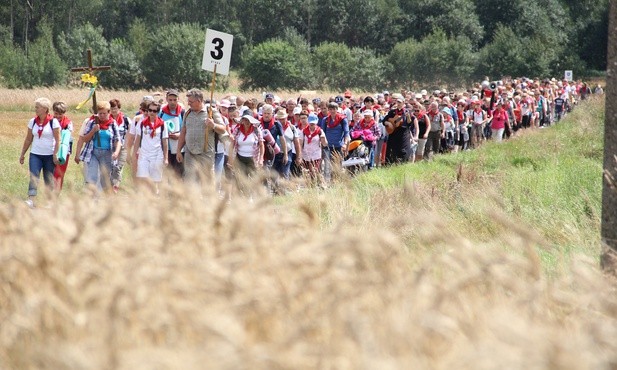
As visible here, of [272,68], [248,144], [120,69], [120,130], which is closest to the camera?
[120,130]

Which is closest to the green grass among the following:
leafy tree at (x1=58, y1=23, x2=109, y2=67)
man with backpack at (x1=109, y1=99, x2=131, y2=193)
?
man with backpack at (x1=109, y1=99, x2=131, y2=193)

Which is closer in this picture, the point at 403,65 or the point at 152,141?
the point at 152,141

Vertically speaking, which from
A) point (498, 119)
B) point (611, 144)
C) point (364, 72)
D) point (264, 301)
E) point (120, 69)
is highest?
point (611, 144)

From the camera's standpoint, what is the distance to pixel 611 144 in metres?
7.35

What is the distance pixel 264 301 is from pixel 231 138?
12.6m

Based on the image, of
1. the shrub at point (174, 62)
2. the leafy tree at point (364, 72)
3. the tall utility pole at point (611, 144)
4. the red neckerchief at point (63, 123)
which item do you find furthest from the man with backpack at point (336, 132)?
the leafy tree at point (364, 72)

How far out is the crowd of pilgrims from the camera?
49.9ft

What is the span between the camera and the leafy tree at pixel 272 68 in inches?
3145

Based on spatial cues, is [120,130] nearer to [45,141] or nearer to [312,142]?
[45,141]

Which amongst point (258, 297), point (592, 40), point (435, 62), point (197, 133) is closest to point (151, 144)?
point (197, 133)

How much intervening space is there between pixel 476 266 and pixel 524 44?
85.8 metres

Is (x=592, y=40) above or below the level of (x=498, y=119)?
above

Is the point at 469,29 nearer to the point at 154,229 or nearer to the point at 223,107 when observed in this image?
the point at 223,107

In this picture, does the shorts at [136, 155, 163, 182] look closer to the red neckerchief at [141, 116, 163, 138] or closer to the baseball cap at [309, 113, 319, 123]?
the red neckerchief at [141, 116, 163, 138]
